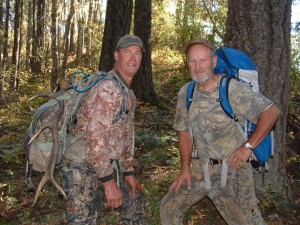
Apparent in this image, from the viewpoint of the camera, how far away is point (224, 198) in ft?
12.9

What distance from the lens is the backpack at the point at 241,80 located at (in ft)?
12.3

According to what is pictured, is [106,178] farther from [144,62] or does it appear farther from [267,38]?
[144,62]

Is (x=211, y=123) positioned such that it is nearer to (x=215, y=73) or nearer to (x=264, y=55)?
(x=215, y=73)

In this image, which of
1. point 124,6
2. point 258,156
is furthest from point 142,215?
point 124,6

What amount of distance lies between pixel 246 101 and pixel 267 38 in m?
1.56

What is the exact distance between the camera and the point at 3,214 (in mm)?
5426

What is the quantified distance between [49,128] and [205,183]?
1.93 meters

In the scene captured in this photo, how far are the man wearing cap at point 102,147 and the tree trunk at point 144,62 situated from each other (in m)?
8.36

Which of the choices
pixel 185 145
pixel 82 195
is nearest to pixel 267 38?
pixel 185 145

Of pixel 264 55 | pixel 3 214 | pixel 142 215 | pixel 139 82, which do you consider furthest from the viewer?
pixel 139 82

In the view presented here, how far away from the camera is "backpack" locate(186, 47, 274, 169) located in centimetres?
374

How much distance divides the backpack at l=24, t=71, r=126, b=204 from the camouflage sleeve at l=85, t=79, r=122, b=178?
0.10 m

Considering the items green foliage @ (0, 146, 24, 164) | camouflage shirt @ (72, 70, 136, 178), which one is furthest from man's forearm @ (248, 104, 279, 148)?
green foliage @ (0, 146, 24, 164)

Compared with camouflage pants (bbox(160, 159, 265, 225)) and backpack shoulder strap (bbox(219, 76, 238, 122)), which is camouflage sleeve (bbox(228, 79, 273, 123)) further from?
camouflage pants (bbox(160, 159, 265, 225))
